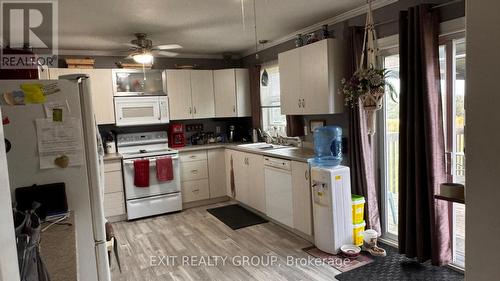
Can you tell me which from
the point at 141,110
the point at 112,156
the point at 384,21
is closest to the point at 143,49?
the point at 141,110

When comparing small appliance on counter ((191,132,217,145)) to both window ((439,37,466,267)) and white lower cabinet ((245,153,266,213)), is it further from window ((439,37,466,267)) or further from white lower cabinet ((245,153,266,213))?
window ((439,37,466,267))

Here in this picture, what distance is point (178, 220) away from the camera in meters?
4.51

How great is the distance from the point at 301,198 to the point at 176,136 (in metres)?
2.58

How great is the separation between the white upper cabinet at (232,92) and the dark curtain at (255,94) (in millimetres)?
138

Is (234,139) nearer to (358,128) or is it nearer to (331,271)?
(358,128)

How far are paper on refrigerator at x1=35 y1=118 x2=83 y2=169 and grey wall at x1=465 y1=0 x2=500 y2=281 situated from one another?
6.14 ft

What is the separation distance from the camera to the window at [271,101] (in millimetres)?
4957

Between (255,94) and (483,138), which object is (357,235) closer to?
(483,138)

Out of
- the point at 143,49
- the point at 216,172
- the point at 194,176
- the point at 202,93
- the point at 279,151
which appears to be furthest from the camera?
the point at 202,93

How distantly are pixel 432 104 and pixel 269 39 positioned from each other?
2566 mm

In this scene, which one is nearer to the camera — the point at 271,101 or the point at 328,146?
the point at 328,146

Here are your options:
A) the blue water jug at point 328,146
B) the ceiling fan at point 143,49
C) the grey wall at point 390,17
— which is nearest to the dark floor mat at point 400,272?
the blue water jug at point 328,146

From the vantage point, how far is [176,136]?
5273mm

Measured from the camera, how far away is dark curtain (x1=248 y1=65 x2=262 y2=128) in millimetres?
5176
